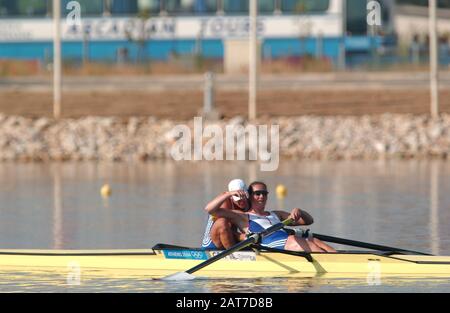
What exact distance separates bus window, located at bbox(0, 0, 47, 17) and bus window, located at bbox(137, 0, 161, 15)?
3460 millimetres

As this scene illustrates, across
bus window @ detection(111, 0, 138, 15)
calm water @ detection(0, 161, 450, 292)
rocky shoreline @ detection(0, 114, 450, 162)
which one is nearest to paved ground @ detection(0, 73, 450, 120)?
rocky shoreline @ detection(0, 114, 450, 162)

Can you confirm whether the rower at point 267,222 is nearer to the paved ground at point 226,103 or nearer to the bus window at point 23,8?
the paved ground at point 226,103

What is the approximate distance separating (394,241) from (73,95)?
805 inches

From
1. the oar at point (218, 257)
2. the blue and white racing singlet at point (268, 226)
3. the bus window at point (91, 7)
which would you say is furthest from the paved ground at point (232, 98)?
the oar at point (218, 257)

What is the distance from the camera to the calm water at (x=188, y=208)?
58.7 feet

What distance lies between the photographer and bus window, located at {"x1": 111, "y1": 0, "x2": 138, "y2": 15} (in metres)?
51.1

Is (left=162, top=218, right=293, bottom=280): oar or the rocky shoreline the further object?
the rocky shoreline

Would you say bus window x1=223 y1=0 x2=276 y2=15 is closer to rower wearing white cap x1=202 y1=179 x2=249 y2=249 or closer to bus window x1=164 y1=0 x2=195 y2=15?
bus window x1=164 y1=0 x2=195 y2=15

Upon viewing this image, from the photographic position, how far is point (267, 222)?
727 inches

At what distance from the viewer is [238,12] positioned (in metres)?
50.2

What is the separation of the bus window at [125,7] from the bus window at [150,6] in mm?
183

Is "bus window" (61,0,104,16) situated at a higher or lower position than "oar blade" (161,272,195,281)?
higher

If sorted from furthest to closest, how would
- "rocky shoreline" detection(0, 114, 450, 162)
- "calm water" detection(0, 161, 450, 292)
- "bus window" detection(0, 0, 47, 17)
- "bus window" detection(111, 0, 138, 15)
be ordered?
"bus window" detection(111, 0, 138, 15)
"bus window" detection(0, 0, 47, 17)
"rocky shoreline" detection(0, 114, 450, 162)
"calm water" detection(0, 161, 450, 292)

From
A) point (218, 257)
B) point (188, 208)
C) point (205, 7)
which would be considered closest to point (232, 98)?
point (205, 7)
